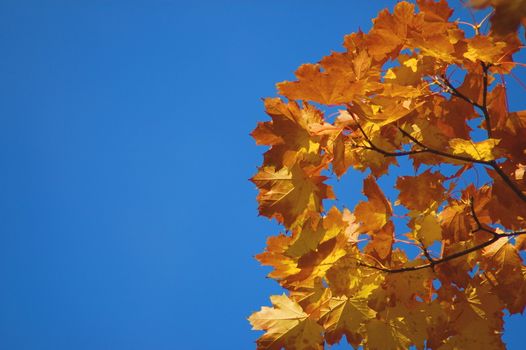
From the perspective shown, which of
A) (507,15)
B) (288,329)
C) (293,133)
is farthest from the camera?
(288,329)

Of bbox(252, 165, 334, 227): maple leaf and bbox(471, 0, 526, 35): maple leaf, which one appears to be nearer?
bbox(471, 0, 526, 35): maple leaf

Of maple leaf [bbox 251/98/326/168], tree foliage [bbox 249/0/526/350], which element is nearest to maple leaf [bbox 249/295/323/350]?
tree foliage [bbox 249/0/526/350]

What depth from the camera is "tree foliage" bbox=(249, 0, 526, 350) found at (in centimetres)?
160

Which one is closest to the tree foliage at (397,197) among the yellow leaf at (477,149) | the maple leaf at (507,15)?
the yellow leaf at (477,149)

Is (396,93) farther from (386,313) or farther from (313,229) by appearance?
(386,313)

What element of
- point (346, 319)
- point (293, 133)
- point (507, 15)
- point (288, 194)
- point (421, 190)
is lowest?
point (346, 319)

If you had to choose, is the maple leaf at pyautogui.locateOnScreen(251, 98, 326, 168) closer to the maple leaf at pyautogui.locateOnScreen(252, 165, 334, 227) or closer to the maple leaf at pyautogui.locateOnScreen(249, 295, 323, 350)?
the maple leaf at pyautogui.locateOnScreen(252, 165, 334, 227)

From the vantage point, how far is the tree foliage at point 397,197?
160 cm

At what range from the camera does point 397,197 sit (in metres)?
1.91

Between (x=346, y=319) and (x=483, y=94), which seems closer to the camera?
(x=483, y=94)

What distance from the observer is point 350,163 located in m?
2.00

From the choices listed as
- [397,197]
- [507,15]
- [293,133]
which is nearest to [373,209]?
[397,197]

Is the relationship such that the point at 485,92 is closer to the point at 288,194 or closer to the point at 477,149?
the point at 477,149

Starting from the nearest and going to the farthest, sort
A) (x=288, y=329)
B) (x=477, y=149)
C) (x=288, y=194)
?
1. (x=477, y=149)
2. (x=288, y=194)
3. (x=288, y=329)
